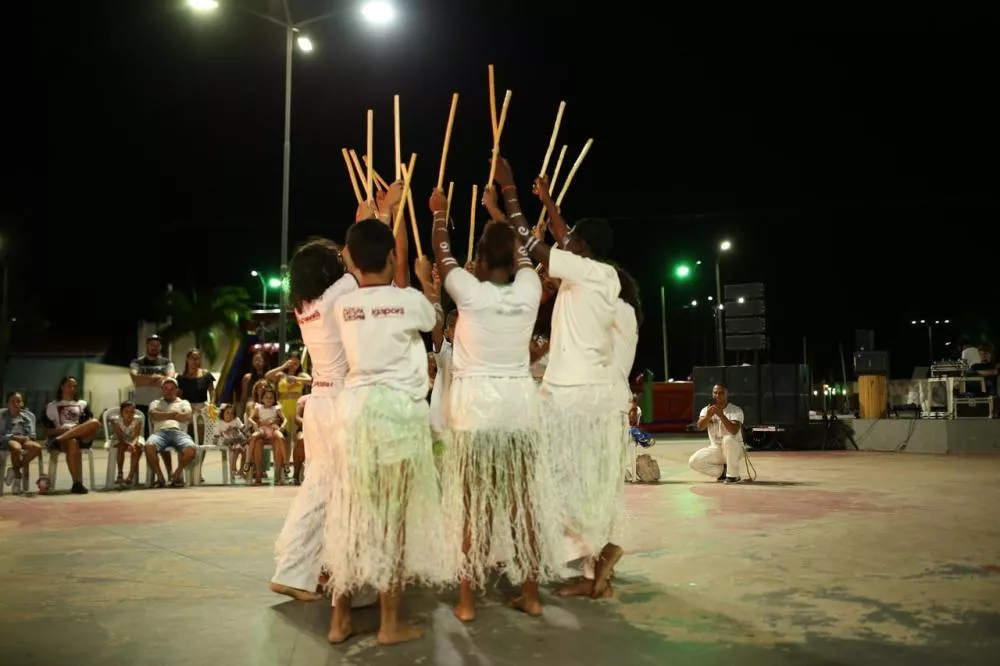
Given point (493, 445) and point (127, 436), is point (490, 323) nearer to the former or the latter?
point (493, 445)

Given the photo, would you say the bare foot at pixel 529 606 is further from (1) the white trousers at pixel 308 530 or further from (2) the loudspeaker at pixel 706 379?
(2) the loudspeaker at pixel 706 379

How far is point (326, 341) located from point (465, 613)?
1.43 meters

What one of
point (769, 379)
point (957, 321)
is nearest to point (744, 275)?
point (957, 321)

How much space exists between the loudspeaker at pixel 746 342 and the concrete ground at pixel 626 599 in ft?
25.7

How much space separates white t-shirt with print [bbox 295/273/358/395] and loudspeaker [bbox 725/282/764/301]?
39.9 feet

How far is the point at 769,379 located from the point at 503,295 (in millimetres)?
12943

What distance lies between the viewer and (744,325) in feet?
50.5

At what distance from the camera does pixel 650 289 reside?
1603 inches

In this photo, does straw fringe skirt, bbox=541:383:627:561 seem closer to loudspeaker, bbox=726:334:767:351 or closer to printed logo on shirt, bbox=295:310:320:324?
printed logo on shirt, bbox=295:310:320:324

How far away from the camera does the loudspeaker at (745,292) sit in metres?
15.3

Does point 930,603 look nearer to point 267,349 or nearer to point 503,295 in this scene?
point 503,295

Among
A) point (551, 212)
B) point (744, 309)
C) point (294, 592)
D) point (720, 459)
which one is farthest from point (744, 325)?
point (294, 592)

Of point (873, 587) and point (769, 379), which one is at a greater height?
point (769, 379)

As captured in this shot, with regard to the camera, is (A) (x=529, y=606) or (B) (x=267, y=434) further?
(B) (x=267, y=434)
